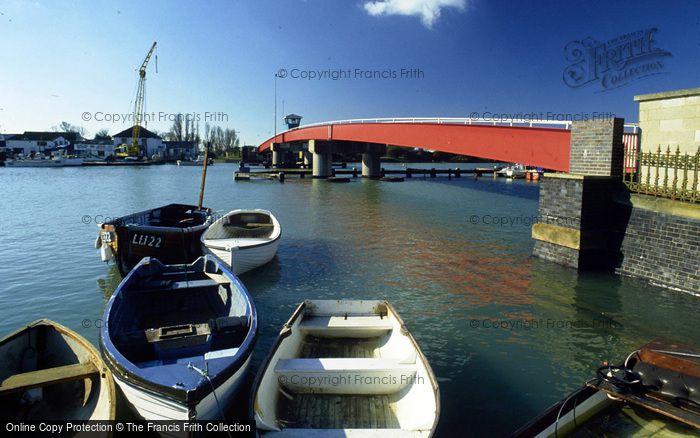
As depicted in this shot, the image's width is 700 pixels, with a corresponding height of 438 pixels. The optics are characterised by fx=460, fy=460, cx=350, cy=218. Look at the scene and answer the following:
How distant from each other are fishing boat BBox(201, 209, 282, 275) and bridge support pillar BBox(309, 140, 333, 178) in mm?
46145

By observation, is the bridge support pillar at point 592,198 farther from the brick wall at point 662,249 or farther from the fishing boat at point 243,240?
the fishing boat at point 243,240

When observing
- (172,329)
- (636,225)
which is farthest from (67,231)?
(636,225)

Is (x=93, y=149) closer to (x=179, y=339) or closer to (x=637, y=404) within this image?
(x=179, y=339)

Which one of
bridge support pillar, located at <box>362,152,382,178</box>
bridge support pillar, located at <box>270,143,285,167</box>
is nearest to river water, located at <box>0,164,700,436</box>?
bridge support pillar, located at <box>362,152,382,178</box>

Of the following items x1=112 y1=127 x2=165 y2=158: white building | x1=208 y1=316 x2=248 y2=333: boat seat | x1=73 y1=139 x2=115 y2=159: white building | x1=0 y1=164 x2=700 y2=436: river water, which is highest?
x1=112 y1=127 x2=165 y2=158: white building

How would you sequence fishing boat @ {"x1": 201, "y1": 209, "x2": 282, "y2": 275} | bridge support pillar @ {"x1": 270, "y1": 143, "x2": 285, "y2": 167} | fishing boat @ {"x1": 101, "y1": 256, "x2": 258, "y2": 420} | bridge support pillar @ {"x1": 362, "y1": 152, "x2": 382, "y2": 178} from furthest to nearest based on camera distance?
A: bridge support pillar @ {"x1": 270, "y1": 143, "x2": 285, "y2": 167}, bridge support pillar @ {"x1": 362, "y1": 152, "x2": 382, "y2": 178}, fishing boat @ {"x1": 201, "y1": 209, "x2": 282, "y2": 275}, fishing boat @ {"x1": 101, "y1": 256, "x2": 258, "y2": 420}

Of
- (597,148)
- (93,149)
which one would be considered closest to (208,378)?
(597,148)

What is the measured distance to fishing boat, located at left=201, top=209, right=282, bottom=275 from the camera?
15.4 metres

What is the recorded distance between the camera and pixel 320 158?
68.1 metres

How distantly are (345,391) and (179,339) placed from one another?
3332 millimetres

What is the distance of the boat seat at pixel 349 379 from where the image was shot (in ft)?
23.3

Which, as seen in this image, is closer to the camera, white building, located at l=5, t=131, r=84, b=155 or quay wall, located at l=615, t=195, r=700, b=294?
quay wall, located at l=615, t=195, r=700, b=294

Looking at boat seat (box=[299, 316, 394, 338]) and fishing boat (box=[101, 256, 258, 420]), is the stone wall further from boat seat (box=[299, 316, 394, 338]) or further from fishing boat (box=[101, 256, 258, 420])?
fishing boat (box=[101, 256, 258, 420])

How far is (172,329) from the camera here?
28.4 feet
